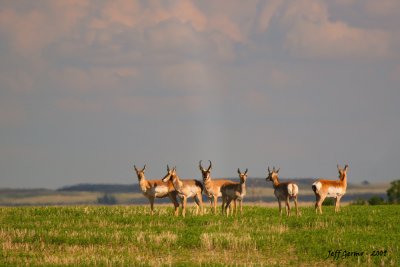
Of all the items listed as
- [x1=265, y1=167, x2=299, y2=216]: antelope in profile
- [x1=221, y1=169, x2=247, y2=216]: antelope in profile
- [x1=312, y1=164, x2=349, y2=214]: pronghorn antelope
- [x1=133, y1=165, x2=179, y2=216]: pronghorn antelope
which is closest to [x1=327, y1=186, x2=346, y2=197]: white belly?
[x1=312, y1=164, x2=349, y2=214]: pronghorn antelope

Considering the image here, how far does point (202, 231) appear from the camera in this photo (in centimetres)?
2734

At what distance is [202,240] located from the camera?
25016mm

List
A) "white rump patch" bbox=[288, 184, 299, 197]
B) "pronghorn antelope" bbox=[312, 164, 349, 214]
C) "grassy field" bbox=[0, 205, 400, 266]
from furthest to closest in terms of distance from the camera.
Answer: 1. "pronghorn antelope" bbox=[312, 164, 349, 214]
2. "white rump patch" bbox=[288, 184, 299, 197]
3. "grassy field" bbox=[0, 205, 400, 266]

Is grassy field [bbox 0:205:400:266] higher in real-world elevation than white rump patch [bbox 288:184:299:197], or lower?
lower

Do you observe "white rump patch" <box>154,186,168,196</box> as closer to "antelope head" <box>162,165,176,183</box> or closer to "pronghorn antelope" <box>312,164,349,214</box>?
"antelope head" <box>162,165,176,183</box>

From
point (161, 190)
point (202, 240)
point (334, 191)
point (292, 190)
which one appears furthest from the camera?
A: point (334, 191)

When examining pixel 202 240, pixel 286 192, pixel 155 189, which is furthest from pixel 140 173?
pixel 202 240

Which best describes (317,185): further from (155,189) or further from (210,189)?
(155,189)

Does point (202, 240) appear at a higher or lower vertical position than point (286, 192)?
lower

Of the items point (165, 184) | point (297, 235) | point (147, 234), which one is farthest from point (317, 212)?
point (147, 234)

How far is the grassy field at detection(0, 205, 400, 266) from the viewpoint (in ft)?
73.5

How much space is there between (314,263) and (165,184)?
14.5 meters

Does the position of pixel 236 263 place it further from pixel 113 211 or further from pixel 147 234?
pixel 113 211

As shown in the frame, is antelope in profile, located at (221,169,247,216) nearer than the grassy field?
No
